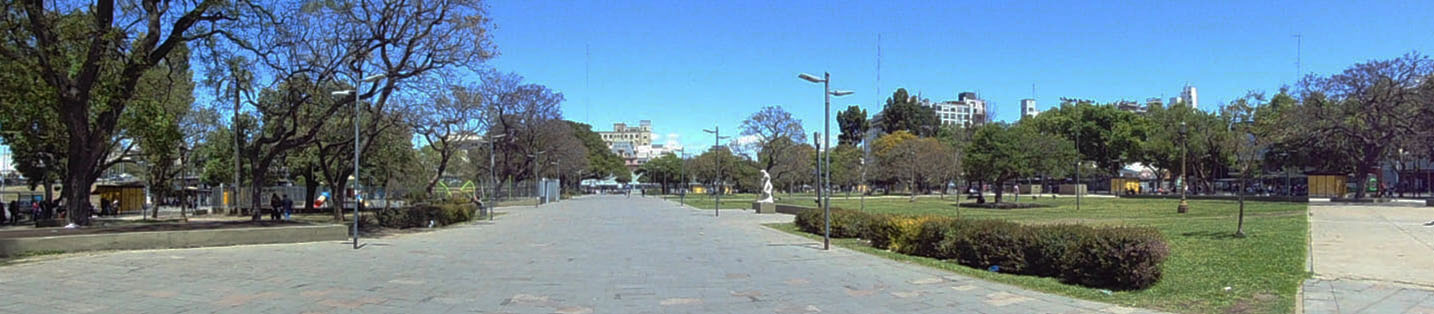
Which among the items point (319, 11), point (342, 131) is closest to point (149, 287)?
point (319, 11)

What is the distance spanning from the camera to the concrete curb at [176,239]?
52.8ft

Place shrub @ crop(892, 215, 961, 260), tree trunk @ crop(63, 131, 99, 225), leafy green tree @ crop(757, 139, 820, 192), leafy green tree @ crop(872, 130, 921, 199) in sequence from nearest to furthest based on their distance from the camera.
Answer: shrub @ crop(892, 215, 961, 260)
tree trunk @ crop(63, 131, 99, 225)
leafy green tree @ crop(757, 139, 820, 192)
leafy green tree @ crop(872, 130, 921, 199)

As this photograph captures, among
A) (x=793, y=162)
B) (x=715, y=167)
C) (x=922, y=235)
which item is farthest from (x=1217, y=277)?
(x=715, y=167)

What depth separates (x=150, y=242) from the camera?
1764 centimetres

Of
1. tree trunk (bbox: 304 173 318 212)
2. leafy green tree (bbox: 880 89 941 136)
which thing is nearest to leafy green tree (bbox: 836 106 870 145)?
leafy green tree (bbox: 880 89 941 136)

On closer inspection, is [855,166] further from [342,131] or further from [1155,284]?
[1155,284]

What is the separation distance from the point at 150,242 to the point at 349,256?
495cm

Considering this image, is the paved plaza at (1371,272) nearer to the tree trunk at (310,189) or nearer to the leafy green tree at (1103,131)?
the tree trunk at (310,189)

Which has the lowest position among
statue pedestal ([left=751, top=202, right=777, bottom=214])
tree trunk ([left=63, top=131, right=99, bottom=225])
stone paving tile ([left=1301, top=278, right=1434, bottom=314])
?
statue pedestal ([left=751, top=202, right=777, bottom=214])

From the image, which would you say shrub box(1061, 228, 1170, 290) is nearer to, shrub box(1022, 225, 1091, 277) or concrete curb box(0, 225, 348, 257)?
shrub box(1022, 225, 1091, 277)

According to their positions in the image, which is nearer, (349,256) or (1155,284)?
(1155,284)

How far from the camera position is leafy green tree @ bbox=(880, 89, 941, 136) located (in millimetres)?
104250

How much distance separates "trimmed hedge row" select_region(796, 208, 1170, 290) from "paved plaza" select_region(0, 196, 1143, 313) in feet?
3.44

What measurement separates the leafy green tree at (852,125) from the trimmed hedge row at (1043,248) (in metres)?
90.5
